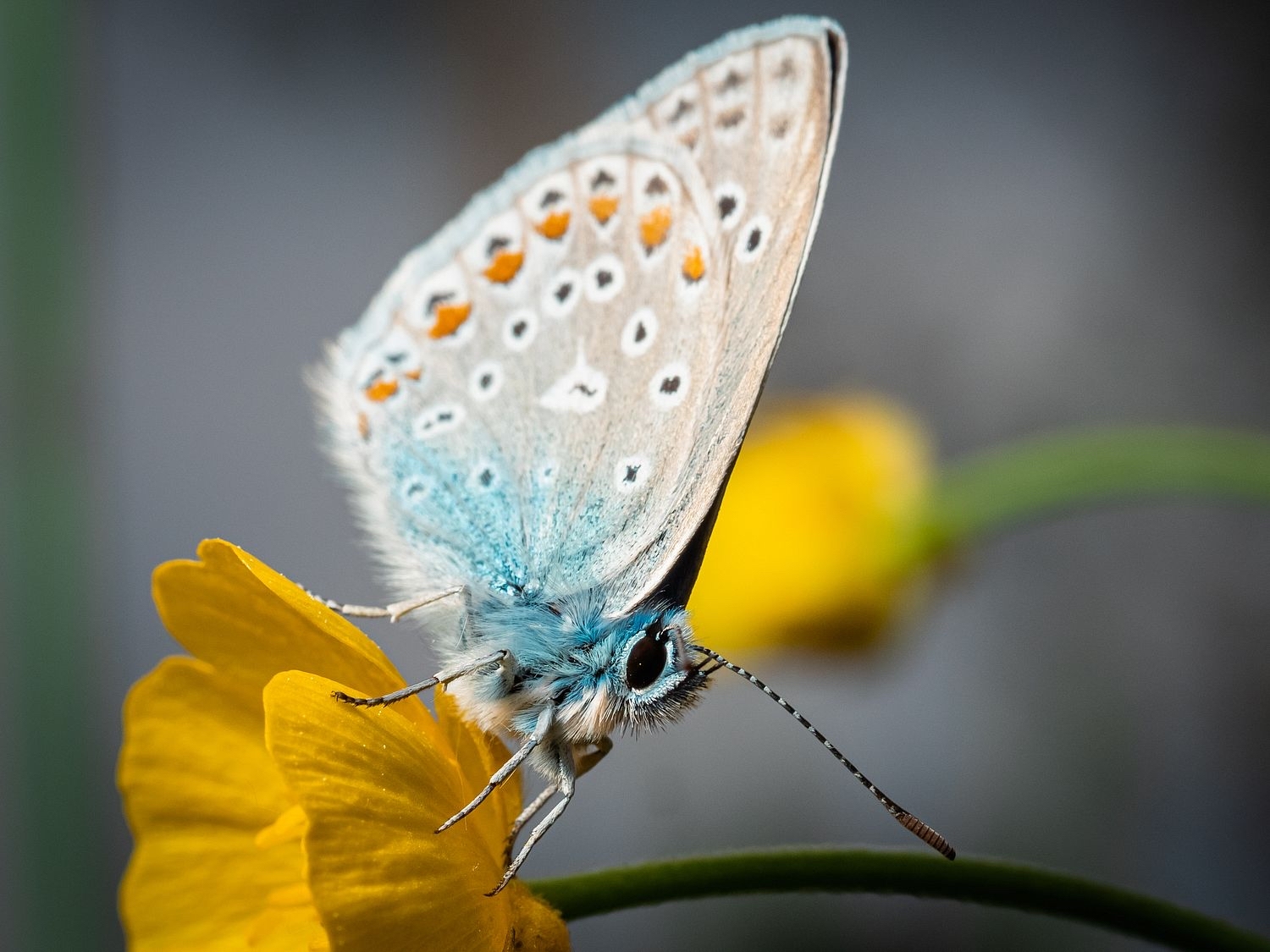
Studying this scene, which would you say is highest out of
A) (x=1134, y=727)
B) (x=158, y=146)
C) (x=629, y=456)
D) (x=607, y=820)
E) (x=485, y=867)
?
(x=158, y=146)

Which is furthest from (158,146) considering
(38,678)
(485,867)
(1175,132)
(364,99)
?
(485,867)

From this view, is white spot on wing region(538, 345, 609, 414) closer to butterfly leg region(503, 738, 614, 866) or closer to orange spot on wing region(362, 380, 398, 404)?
orange spot on wing region(362, 380, 398, 404)

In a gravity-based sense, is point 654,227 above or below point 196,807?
above

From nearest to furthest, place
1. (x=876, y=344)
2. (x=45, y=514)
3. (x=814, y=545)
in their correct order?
(x=814, y=545) → (x=45, y=514) → (x=876, y=344)

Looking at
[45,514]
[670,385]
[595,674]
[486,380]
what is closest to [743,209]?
[670,385]

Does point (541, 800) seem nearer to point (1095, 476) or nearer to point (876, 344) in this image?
point (1095, 476)

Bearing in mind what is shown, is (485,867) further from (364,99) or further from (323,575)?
(364,99)
